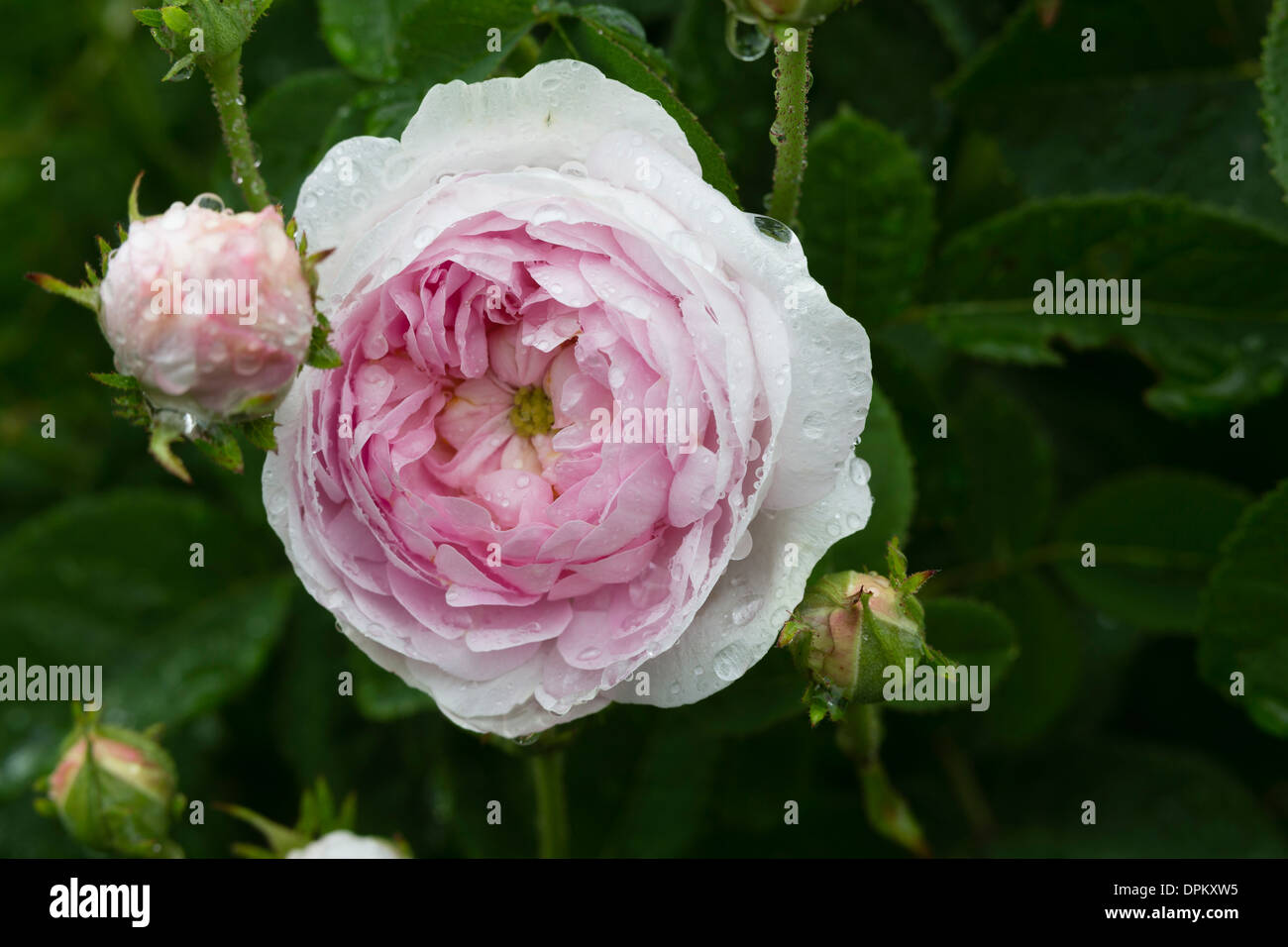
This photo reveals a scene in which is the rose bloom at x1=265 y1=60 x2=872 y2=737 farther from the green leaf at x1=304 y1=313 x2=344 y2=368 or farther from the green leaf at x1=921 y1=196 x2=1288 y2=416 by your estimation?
the green leaf at x1=921 y1=196 x2=1288 y2=416

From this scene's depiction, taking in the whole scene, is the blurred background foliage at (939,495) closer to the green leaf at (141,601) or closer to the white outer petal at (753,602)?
the green leaf at (141,601)

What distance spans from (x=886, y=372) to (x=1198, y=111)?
1.79 feet

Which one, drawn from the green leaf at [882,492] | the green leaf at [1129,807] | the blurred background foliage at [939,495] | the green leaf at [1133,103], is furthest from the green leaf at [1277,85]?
the green leaf at [1129,807]

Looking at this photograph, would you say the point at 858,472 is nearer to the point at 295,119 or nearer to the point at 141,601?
the point at 295,119

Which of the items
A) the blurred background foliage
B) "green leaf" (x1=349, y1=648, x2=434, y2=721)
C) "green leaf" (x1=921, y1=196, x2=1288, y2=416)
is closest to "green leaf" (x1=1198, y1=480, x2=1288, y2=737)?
the blurred background foliage

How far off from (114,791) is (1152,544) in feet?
4.03

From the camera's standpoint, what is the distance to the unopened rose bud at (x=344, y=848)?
3.87ft

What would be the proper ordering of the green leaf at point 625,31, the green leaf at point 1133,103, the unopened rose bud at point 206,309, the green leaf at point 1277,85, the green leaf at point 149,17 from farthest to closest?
the green leaf at point 1133,103
the green leaf at point 1277,85
the green leaf at point 625,31
the green leaf at point 149,17
the unopened rose bud at point 206,309

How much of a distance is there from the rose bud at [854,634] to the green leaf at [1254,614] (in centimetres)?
43

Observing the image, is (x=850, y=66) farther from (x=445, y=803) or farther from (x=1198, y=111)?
(x=445, y=803)

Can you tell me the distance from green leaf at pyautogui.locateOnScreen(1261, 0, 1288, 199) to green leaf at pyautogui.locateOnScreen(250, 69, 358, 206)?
93cm
